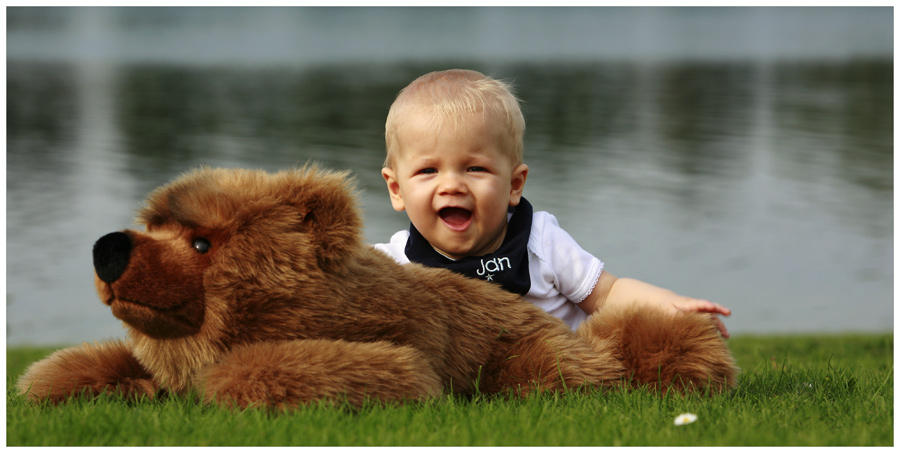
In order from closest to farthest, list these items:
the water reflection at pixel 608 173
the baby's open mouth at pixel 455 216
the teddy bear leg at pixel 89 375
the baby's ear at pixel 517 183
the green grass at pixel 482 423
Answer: the green grass at pixel 482 423 < the teddy bear leg at pixel 89 375 < the baby's open mouth at pixel 455 216 < the baby's ear at pixel 517 183 < the water reflection at pixel 608 173

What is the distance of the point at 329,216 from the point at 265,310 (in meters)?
0.34

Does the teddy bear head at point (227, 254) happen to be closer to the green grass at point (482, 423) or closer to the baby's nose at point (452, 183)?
the green grass at point (482, 423)

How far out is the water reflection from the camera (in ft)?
28.7

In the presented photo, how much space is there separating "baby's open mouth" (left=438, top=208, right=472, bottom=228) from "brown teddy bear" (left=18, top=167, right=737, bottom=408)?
0.43 meters

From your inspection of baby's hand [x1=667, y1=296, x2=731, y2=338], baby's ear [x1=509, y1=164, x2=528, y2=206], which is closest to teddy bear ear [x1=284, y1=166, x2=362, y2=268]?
baby's ear [x1=509, y1=164, x2=528, y2=206]

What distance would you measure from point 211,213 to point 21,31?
8603 cm

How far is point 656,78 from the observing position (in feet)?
129

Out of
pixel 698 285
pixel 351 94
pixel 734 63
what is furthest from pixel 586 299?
pixel 734 63

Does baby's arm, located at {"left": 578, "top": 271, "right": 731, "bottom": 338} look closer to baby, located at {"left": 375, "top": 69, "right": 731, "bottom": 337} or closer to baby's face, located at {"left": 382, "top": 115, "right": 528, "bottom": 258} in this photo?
baby, located at {"left": 375, "top": 69, "right": 731, "bottom": 337}

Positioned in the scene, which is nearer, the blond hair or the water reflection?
the blond hair

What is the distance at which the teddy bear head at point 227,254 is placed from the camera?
2566 millimetres

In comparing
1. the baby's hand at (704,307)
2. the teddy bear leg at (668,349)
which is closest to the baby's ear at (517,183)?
the teddy bear leg at (668,349)

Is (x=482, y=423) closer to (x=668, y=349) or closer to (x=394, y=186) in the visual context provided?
(x=668, y=349)

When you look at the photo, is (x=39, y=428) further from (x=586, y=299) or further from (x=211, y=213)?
(x=586, y=299)
